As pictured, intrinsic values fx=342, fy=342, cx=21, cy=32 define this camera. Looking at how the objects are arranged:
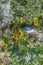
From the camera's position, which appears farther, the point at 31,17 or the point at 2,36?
the point at 31,17

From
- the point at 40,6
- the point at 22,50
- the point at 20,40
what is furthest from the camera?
the point at 40,6

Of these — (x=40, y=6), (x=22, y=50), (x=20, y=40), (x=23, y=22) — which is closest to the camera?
(x=22, y=50)

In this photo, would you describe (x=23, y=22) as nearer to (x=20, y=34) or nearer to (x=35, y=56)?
(x=20, y=34)

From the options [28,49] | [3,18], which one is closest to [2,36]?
[3,18]

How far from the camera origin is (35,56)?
6285 mm

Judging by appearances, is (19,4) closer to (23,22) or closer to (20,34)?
(23,22)

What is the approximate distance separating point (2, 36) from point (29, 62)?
143 centimetres

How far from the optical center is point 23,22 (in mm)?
8406

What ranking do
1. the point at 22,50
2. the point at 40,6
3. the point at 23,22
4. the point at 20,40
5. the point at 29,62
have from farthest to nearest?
the point at 40,6
the point at 23,22
the point at 20,40
the point at 22,50
the point at 29,62

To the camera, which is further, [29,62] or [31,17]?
[31,17]

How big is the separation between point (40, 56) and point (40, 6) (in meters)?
2.93

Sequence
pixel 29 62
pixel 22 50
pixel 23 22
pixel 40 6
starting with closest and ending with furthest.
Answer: pixel 29 62, pixel 22 50, pixel 23 22, pixel 40 6

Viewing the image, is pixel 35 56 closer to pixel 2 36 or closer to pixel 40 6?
pixel 2 36

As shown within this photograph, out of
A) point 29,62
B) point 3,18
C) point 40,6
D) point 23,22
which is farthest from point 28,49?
point 40,6
